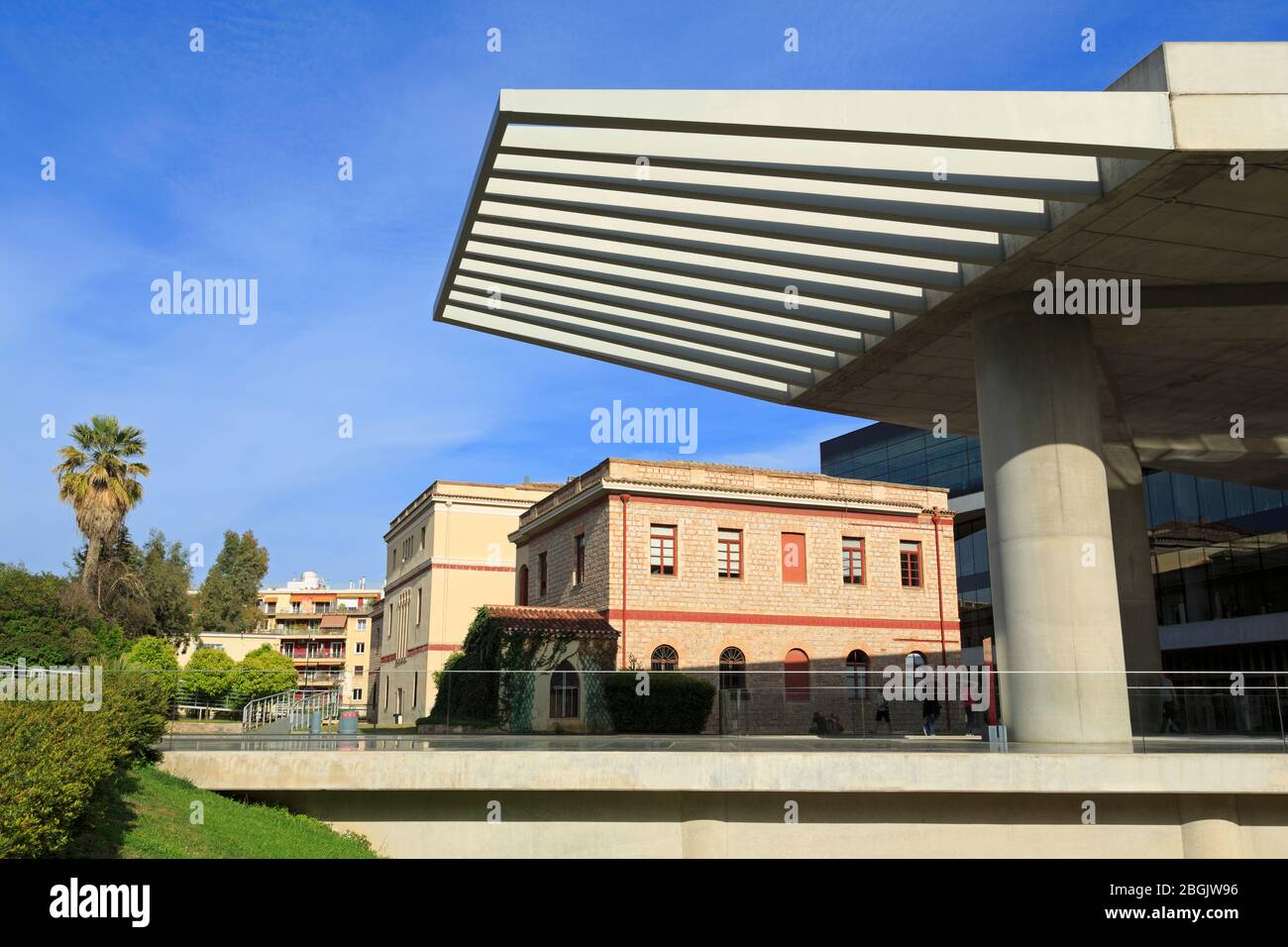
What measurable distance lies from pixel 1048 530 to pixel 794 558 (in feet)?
64.5

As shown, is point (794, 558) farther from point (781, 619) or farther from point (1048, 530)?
point (1048, 530)

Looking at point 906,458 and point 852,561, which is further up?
point 906,458

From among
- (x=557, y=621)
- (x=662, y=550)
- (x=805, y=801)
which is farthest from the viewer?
(x=662, y=550)

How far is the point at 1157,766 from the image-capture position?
13.4 meters

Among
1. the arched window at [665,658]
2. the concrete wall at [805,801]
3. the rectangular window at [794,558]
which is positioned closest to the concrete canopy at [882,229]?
the concrete wall at [805,801]

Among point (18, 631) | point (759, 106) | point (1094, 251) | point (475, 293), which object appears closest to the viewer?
point (759, 106)

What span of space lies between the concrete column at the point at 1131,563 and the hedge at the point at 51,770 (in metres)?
18.1

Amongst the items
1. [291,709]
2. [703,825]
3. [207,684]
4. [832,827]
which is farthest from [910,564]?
[207,684]

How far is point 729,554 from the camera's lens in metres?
34.9

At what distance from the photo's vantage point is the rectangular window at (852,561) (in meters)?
36.1

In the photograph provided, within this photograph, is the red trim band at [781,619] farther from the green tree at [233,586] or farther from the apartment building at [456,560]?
the green tree at [233,586]
